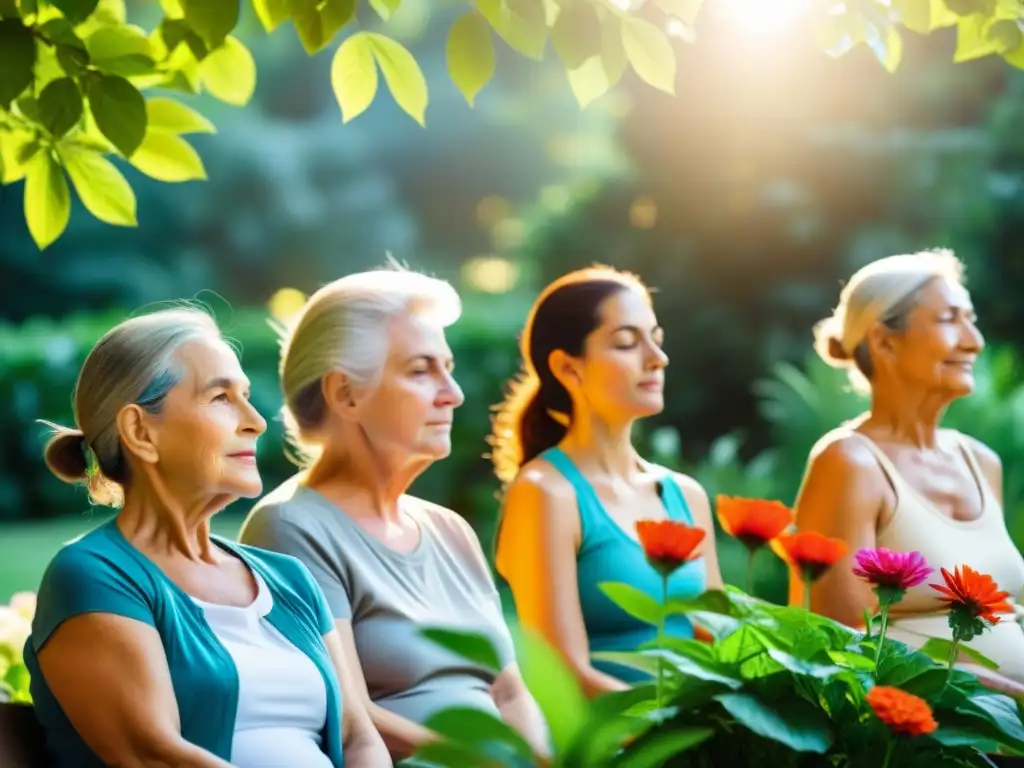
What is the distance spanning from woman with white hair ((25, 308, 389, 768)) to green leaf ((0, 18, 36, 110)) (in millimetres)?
455

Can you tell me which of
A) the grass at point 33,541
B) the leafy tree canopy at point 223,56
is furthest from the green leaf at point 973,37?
the grass at point 33,541

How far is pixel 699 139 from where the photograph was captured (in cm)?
930

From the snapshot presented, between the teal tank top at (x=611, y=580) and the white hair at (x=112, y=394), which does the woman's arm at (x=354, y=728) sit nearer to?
the white hair at (x=112, y=394)

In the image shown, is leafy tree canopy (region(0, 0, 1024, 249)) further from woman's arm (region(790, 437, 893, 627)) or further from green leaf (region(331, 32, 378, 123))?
woman's arm (region(790, 437, 893, 627))

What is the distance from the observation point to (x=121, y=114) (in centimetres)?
273

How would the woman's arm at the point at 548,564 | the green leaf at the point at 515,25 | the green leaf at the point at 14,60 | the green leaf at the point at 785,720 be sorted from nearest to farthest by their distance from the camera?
the green leaf at the point at 785,720 → the green leaf at the point at 14,60 → the green leaf at the point at 515,25 → the woman's arm at the point at 548,564

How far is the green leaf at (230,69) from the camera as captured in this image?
3.33 metres

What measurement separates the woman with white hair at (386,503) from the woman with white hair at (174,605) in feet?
0.96

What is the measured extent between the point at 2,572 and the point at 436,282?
29.0 feet

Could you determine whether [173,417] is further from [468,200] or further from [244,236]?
[468,200]

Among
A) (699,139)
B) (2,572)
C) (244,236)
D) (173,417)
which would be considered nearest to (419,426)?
(173,417)

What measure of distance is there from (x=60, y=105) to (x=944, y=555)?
2.24 meters

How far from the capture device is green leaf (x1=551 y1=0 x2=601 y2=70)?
289 centimetres

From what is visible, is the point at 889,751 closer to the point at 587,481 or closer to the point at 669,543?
the point at 669,543
